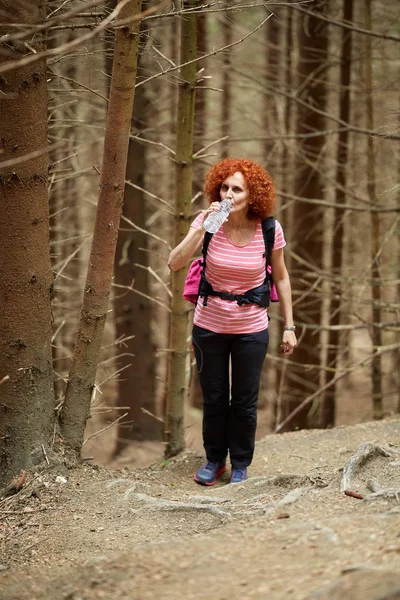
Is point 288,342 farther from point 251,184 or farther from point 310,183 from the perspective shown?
point 310,183

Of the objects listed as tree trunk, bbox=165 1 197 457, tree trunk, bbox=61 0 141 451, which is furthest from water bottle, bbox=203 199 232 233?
tree trunk, bbox=165 1 197 457

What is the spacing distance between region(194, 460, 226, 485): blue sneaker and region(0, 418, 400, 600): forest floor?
0.07 metres

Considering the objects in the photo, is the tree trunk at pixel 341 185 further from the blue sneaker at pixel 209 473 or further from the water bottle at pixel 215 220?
the water bottle at pixel 215 220

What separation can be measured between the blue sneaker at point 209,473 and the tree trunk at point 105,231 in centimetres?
96

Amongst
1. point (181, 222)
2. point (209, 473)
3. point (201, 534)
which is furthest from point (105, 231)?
point (201, 534)

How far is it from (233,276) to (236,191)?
0.58m

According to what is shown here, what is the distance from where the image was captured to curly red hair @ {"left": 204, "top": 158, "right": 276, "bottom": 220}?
4.50 meters

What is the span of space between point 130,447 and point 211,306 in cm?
578

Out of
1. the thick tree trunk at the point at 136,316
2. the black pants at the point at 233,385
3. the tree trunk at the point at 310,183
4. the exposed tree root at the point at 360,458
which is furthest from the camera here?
the thick tree trunk at the point at 136,316

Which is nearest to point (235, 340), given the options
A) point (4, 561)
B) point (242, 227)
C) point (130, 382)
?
point (242, 227)

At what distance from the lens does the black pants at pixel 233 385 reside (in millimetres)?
4637

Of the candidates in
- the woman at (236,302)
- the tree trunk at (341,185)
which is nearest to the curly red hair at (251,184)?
the woman at (236,302)

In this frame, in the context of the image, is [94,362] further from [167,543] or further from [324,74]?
[324,74]

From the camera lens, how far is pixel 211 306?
459 centimetres
